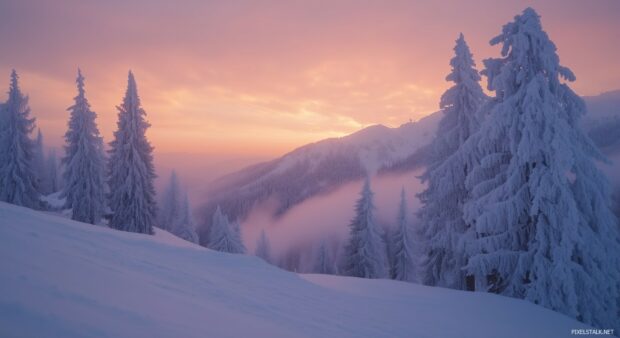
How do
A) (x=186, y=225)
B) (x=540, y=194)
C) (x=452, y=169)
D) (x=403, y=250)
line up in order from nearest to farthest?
1. (x=540, y=194)
2. (x=452, y=169)
3. (x=403, y=250)
4. (x=186, y=225)

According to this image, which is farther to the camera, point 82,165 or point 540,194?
point 82,165

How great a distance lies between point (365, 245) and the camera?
34.6 meters

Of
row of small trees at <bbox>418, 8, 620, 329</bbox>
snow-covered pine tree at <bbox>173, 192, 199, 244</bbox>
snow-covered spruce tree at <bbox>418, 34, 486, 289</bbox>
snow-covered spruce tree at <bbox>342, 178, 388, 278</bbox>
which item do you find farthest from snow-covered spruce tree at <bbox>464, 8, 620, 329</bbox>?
snow-covered pine tree at <bbox>173, 192, 199, 244</bbox>

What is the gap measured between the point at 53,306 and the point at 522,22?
16318 mm

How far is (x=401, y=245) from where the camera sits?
37.7 metres

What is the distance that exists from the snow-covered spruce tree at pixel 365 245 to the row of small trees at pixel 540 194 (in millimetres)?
20040

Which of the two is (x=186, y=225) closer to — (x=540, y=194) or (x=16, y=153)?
(x=16, y=153)

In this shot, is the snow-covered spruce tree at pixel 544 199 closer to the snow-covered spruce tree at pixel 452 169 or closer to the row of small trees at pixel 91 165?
the snow-covered spruce tree at pixel 452 169

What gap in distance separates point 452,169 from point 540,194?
5.83 m

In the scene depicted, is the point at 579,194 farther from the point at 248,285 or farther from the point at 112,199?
the point at 112,199

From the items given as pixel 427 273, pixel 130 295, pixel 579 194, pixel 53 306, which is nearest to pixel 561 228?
pixel 579 194

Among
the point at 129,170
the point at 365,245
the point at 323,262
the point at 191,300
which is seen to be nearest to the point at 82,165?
the point at 129,170

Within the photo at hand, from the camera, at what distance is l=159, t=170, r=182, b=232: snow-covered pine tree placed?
6369 cm

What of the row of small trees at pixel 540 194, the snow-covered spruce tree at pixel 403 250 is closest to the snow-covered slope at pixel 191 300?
the row of small trees at pixel 540 194
